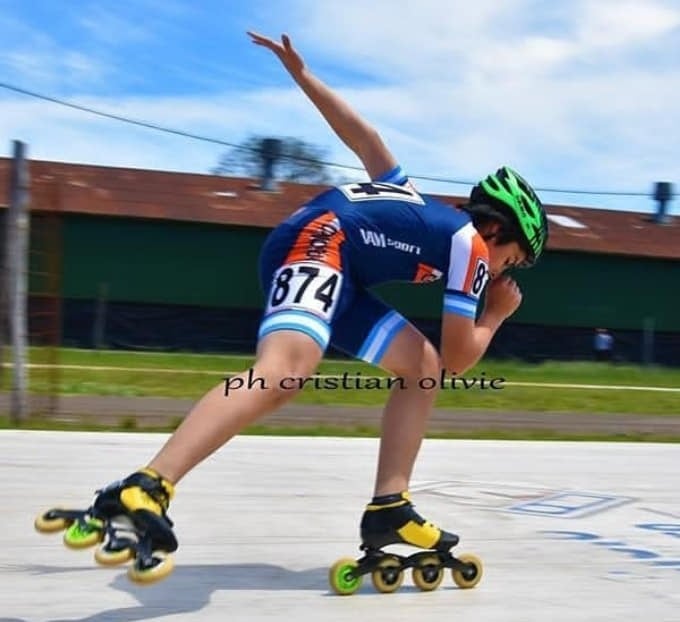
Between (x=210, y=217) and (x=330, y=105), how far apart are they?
3350 centimetres

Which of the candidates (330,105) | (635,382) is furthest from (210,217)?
(330,105)

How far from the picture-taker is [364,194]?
3.86 meters

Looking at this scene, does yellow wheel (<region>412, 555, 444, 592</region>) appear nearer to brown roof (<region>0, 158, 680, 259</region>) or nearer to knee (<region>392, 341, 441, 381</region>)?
knee (<region>392, 341, 441, 381</region>)

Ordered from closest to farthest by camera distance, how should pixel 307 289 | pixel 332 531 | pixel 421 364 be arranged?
1. pixel 307 289
2. pixel 421 364
3. pixel 332 531

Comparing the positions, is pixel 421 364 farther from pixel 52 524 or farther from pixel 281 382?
pixel 52 524

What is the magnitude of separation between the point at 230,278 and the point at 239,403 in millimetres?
33618

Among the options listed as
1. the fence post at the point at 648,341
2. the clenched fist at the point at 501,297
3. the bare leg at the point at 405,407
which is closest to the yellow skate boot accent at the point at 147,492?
the bare leg at the point at 405,407

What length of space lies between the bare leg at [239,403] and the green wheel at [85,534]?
0.71 ft

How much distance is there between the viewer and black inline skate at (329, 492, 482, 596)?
3.91m

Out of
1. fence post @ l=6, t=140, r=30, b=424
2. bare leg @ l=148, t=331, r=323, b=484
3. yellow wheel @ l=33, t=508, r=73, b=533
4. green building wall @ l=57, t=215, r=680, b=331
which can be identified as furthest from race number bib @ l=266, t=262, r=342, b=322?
green building wall @ l=57, t=215, r=680, b=331

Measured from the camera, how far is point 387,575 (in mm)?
3912

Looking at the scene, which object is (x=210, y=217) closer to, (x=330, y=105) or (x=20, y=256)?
(x=20, y=256)

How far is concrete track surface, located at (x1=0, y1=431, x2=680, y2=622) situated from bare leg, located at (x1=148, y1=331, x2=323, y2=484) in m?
0.44

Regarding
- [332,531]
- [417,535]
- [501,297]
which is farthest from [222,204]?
[417,535]
